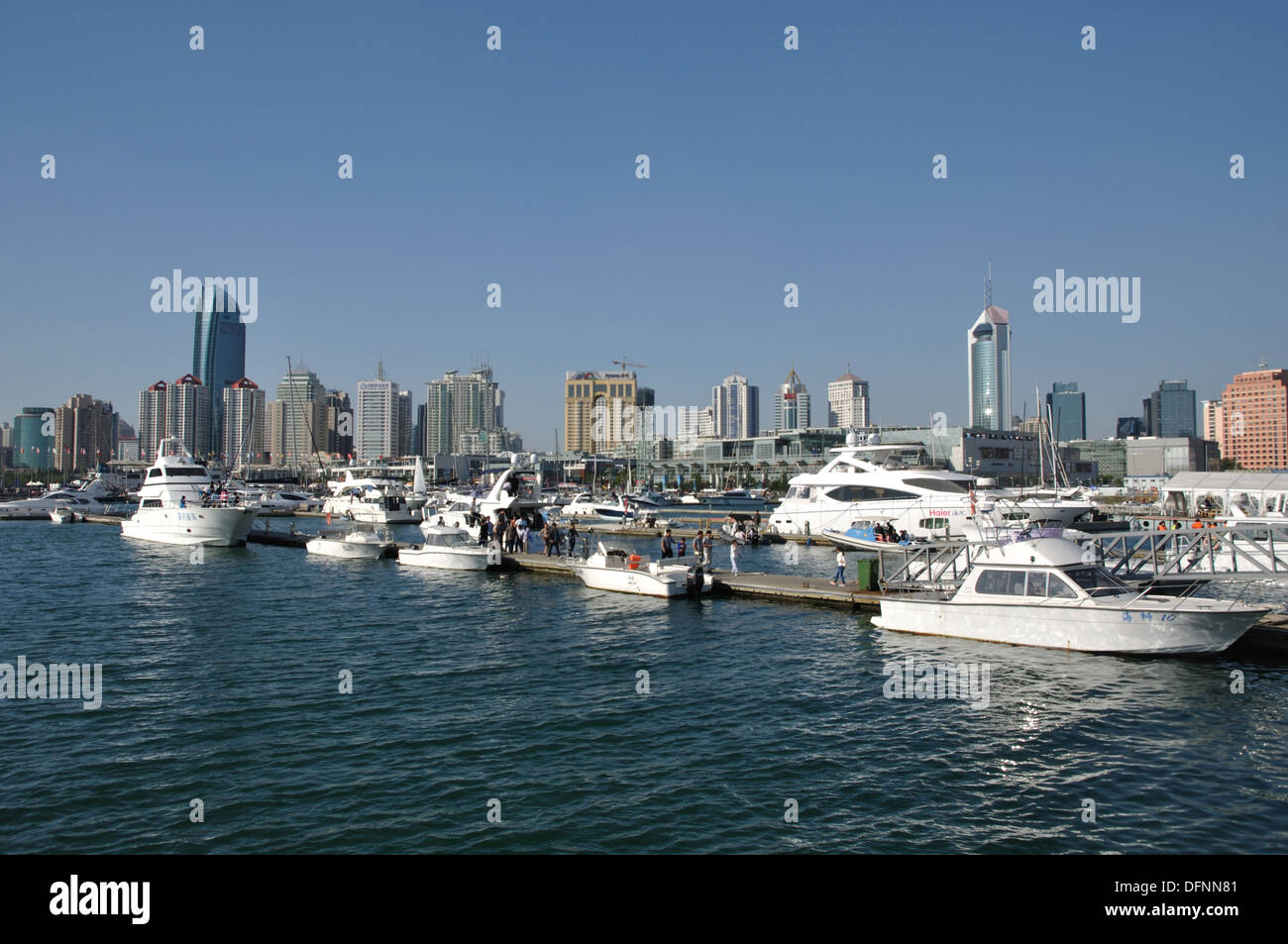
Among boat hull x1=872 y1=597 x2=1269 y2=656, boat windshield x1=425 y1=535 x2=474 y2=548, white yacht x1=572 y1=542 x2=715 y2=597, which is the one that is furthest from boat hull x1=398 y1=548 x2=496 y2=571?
boat hull x1=872 y1=597 x2=1269 y2=656

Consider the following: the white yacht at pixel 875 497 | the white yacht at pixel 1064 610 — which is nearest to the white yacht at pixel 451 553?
the white yacht at pixel 1064 610

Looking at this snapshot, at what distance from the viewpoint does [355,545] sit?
152ft

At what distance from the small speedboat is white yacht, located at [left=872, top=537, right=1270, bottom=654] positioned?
32.6 m

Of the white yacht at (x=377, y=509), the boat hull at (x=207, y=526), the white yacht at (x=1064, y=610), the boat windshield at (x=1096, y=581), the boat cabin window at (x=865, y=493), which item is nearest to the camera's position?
the white yacht at (x=1064, y=610)

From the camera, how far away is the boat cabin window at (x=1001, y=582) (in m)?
21.3

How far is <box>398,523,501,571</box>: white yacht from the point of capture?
3953cm

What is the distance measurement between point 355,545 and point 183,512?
646 inches

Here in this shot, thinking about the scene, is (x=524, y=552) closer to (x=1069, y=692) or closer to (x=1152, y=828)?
(x=1069, y=692)

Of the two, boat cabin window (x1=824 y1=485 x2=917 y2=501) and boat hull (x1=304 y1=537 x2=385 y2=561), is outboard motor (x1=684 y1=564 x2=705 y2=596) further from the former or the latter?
boat cabin window (x1=824 y1=485 x2=917 y2=501)

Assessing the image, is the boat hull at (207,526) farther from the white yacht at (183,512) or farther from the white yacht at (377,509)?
the white yacht at (377,509)

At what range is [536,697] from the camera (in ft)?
57.6

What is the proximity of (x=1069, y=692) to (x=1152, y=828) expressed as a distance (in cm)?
655
